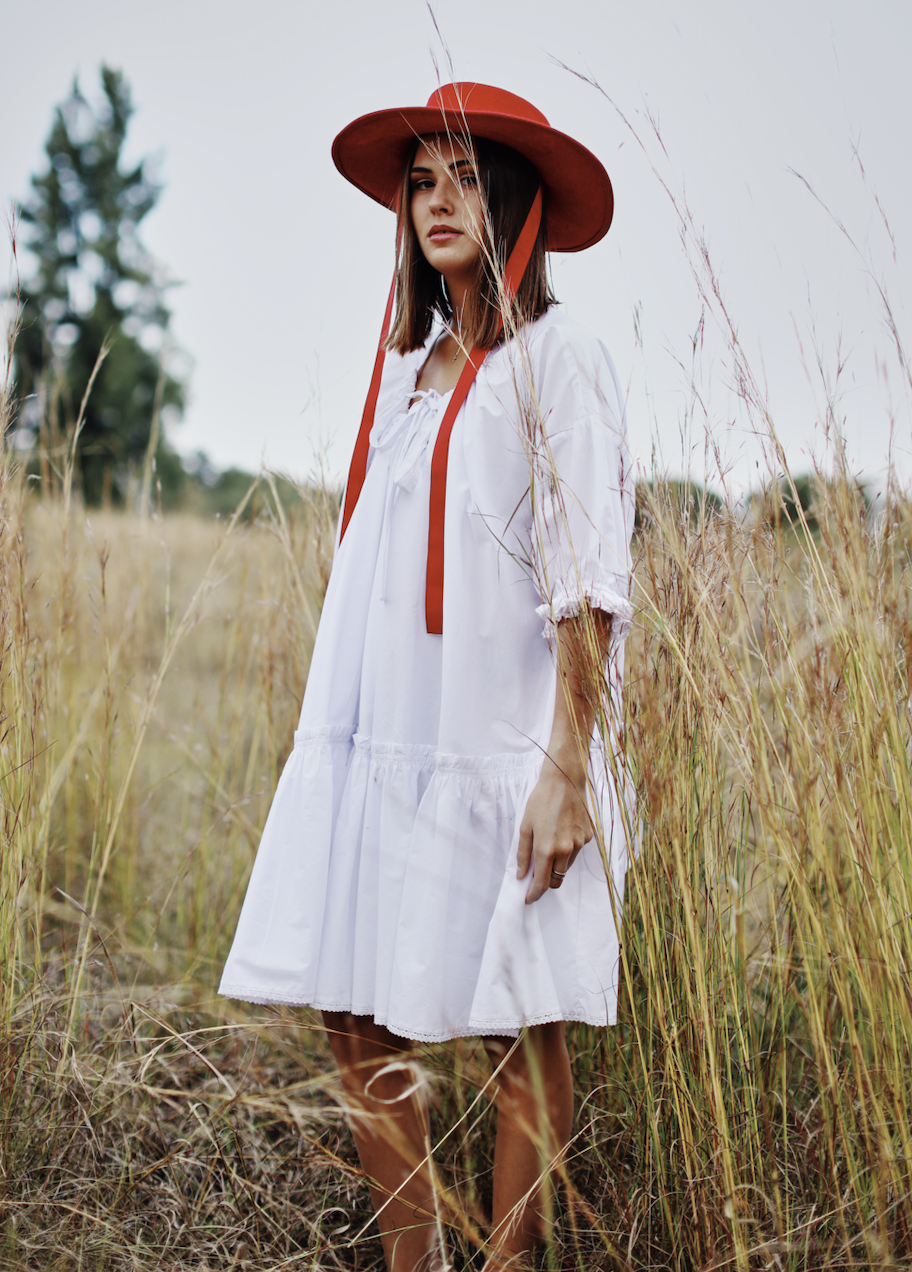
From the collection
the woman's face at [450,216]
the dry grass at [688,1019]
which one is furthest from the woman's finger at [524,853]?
the woman's face at [450,216]

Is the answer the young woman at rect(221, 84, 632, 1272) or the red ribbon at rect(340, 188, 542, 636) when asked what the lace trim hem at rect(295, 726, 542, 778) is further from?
the red ribbon at rect(340, 188, 542, 636)

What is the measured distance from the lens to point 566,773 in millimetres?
1125

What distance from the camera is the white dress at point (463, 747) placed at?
1126 mm

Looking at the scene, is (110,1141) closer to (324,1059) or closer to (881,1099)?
(324,1059)

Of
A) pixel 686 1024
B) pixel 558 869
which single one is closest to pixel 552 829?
pixel 558 869

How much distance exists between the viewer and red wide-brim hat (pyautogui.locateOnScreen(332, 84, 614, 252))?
135 cm

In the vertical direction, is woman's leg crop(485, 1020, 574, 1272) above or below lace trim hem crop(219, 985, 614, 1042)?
below

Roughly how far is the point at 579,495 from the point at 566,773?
359 millimetres

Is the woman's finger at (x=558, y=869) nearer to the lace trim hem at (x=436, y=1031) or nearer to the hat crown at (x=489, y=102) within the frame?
the lace trim hem at (x=436, y=1031)

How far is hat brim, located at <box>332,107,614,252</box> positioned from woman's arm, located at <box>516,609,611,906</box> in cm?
75

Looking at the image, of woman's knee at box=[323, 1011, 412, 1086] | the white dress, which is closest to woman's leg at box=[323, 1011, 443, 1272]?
woman's knee at box=[323, 1011, 412, 1086]

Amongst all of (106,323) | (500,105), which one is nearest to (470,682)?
(500,105)

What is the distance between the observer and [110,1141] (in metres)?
1.55

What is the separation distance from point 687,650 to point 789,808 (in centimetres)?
23
